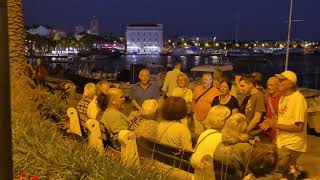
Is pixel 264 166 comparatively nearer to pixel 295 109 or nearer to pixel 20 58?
pixel 295 109

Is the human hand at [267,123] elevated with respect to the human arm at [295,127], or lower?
lower

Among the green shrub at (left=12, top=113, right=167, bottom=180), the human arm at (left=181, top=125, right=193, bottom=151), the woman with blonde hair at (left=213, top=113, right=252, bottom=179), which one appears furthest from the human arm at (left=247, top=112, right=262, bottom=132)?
the green shrub at (left=12, top=113, right=167, bottom=180)

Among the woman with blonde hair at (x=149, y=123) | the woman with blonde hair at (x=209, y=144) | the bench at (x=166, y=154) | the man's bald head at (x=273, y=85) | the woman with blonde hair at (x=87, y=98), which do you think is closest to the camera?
the woman with blonde hair at (x=209, y=144)

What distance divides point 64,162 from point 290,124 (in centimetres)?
262

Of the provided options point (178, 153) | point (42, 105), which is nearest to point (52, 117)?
point (42, 105)

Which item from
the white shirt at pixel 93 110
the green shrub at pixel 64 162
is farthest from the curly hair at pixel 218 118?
the white shirt at pixel 93 110

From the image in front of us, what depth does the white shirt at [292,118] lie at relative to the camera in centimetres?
565

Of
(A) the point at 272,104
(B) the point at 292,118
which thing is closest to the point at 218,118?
(B) the point at 292,118

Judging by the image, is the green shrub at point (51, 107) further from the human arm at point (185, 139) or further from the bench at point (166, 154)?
the human arm at point (185, 139)

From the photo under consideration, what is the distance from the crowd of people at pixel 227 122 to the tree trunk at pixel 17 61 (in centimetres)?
146

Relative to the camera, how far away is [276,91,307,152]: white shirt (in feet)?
18.5

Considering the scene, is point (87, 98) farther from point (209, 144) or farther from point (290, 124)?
point (209, 144)

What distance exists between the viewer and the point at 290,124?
5.70 meters

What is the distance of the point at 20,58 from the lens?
9.04 m
